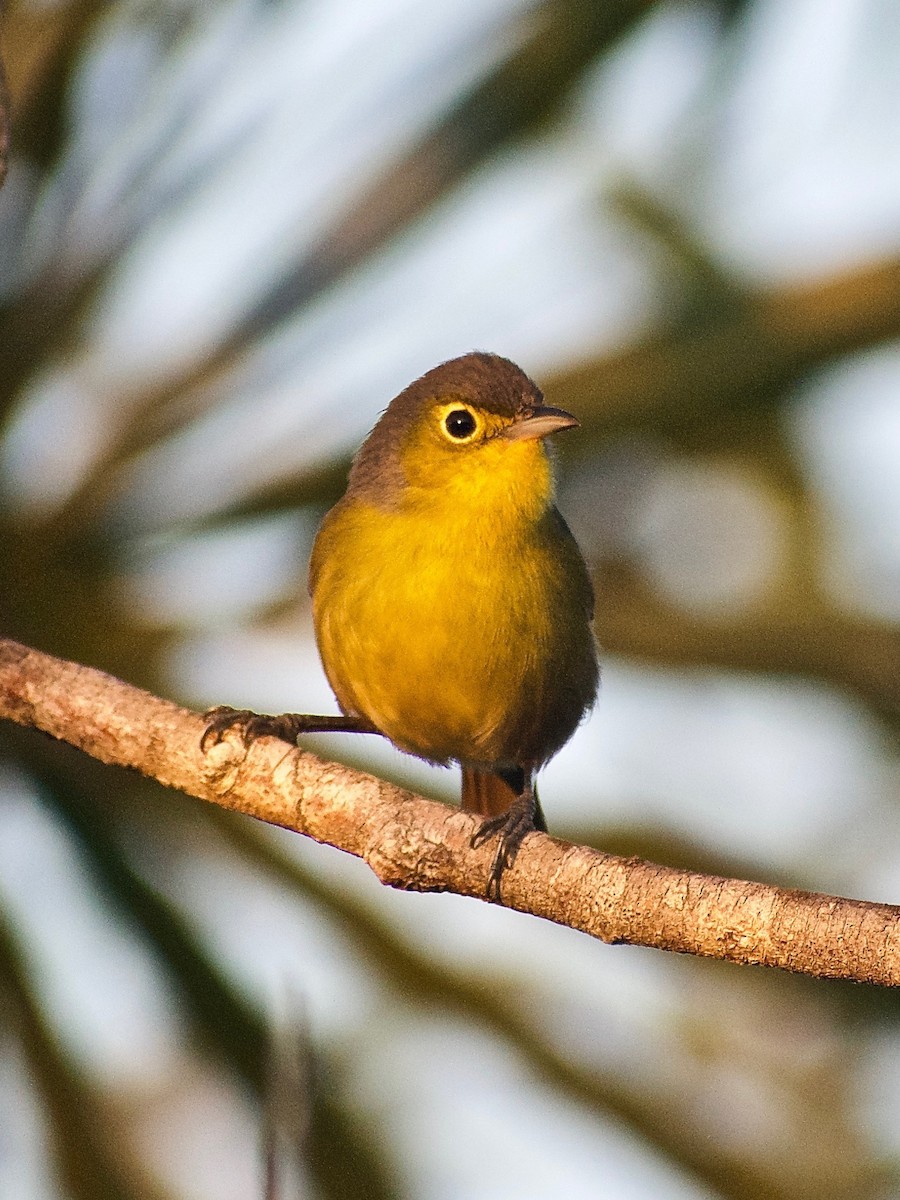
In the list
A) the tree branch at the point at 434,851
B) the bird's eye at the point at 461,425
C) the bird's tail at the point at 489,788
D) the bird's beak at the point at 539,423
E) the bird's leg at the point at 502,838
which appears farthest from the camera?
the bird's tail at the point at 489,788

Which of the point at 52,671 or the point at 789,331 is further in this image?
the point at 789,331

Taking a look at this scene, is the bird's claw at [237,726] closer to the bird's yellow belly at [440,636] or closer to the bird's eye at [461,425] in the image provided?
the bird's yellow belly at [440,636]

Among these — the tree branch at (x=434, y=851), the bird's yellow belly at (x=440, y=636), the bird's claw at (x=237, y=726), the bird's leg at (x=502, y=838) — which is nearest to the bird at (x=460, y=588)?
the bird's yellow belly at (x=440, y=636)

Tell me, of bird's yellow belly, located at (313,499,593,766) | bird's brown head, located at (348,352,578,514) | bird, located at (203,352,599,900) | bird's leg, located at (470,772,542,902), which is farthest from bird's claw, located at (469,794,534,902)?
bird's brown head, located at (348,352,578,514)

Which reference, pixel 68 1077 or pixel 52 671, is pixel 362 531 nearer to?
pixel 52 671

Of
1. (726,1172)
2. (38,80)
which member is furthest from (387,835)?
(38,80)

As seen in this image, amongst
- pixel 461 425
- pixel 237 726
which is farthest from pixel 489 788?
pixel 237 726

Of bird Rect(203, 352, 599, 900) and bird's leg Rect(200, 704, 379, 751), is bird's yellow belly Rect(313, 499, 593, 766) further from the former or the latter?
bird's leg Rect(200, 704, 379, 751)
